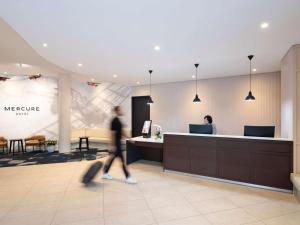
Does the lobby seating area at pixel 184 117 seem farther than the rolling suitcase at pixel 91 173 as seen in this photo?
No

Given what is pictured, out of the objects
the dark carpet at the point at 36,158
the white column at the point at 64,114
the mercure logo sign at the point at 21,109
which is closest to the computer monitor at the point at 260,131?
the dark carpet at the point at 36,158

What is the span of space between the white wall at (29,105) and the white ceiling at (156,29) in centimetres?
425

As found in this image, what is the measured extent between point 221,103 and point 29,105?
8.27 m

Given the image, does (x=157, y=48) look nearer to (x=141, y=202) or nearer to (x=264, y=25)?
(x=264, y=25)

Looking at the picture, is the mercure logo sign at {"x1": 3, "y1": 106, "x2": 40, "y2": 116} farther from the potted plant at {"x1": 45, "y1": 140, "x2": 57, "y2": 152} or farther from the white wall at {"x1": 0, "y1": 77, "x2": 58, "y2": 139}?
the potted plant at {"x1": 45, "y1": 140, "x2": 57, "y2": 152}

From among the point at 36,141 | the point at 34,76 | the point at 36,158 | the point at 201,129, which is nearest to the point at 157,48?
the point at 201,129

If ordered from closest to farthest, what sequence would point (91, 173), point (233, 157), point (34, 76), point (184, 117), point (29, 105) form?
point (233, 157), point (91, 173), point (184, 117), point (34, 76), point (29, 105)

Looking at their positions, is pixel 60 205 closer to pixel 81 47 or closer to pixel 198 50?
pixel 81 47

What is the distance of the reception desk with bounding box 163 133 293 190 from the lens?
3615 millimetres

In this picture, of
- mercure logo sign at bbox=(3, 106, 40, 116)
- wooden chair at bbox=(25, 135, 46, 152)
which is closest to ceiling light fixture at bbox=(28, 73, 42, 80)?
mercure logo sign at bbox=(3, 106, 40, 116)

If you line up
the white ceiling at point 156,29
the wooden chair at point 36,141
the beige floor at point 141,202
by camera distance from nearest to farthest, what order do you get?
the white ceiling at point 156,29
the beige floor at point 141,202
the wooden chair at point 36,141

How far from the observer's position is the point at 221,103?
6648mm

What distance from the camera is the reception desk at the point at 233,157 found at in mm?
3615

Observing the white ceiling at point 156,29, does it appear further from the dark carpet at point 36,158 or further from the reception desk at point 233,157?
the dark carpet at point 36,158
